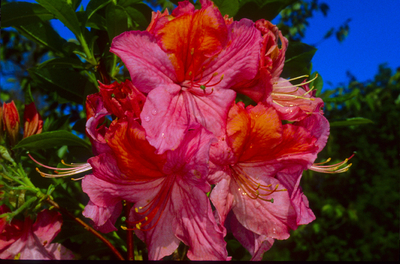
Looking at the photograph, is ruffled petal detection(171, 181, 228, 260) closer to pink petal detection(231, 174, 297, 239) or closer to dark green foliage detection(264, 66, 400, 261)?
pink petal detection(231, 174, 297, 239)

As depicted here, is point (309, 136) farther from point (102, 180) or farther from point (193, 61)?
point (102, 180)

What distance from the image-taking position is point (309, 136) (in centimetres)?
69

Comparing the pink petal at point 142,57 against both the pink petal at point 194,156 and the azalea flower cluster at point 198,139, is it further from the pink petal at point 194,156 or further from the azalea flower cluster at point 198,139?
the pink petal at point 194,156

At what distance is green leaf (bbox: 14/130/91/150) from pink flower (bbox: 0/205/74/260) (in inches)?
7.6

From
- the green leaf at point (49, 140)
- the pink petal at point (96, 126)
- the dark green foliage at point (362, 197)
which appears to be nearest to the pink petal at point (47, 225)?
the green leaf at point (49, 140)

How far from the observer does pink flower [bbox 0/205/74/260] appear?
0.87 m

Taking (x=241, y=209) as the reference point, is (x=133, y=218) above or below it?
below

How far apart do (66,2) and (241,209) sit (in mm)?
674

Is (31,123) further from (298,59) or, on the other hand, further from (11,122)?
(298,59)

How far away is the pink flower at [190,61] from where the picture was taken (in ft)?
2.06

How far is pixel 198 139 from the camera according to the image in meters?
0.60

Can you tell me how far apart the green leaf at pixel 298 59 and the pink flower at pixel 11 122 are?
803mm

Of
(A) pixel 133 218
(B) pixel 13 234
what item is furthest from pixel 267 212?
(B) pixel 13 234

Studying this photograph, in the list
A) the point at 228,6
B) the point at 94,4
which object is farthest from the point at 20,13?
the point at 228,6
